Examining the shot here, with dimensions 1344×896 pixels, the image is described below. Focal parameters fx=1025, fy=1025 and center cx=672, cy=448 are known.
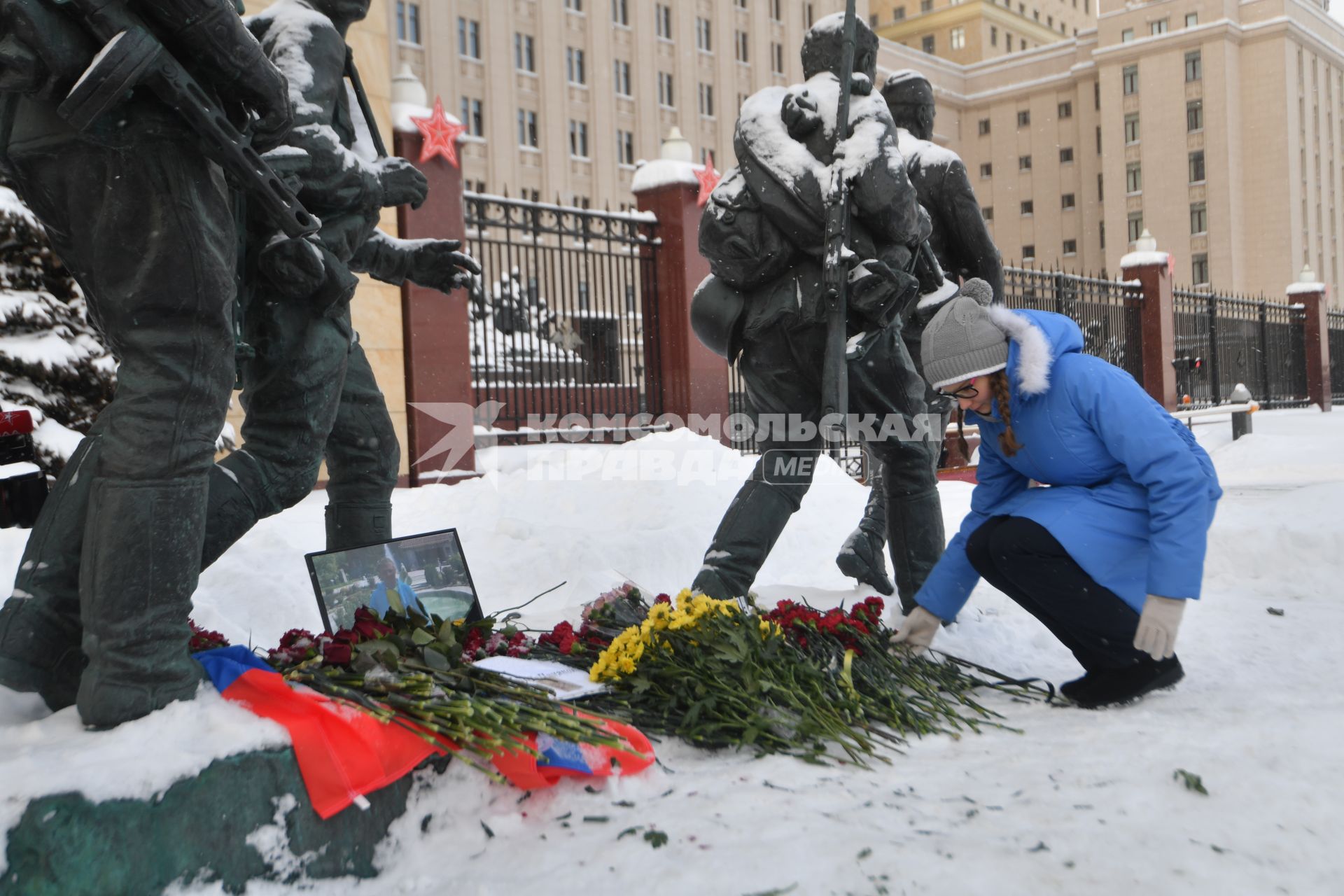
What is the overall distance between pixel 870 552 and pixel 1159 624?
2.24 meters

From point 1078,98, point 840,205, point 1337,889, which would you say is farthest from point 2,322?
point 1078,98

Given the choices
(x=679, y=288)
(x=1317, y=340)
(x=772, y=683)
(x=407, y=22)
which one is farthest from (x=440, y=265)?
(x=407, y=22)

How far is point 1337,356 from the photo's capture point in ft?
82.8

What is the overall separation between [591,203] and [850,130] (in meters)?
39.9

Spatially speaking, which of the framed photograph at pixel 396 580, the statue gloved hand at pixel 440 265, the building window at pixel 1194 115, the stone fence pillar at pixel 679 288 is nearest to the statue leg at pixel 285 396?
the framed photograph at pixel 396 580

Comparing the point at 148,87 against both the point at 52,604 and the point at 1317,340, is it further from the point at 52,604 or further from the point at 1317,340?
the point at 1317,340

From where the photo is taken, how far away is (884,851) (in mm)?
1887

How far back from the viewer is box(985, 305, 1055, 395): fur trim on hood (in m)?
2.87

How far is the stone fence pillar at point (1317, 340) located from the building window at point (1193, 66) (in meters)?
35.4

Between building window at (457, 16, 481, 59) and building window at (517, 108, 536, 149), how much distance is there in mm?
2709

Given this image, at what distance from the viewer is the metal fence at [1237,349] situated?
18828mm

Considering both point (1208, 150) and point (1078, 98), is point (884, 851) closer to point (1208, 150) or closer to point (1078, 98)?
point (1208, 150)

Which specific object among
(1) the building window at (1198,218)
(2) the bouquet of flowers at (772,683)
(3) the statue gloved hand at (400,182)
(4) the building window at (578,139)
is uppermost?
(4) the building window at (578,139)

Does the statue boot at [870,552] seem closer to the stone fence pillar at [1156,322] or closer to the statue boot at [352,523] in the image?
the statue boot at [352,523]
